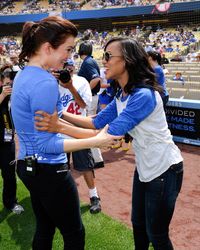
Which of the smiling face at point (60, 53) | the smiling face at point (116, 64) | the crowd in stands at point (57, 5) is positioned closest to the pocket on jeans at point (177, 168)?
the smiling face at point (116, 64)

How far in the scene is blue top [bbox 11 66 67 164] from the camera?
7.00ft

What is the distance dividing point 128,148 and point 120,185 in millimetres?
1896

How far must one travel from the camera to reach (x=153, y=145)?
2486 mm

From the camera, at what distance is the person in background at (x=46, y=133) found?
7.11 ft

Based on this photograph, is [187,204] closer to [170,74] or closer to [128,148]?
[128,148]

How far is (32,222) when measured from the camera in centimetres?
439

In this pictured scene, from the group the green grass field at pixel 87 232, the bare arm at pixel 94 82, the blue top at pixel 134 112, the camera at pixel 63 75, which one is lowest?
the green grass field at pixel 87 232

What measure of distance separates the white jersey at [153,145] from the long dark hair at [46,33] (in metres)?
0.62

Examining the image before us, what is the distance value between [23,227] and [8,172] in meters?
0.68

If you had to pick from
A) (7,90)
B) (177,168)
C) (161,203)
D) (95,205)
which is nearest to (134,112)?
(177,168)

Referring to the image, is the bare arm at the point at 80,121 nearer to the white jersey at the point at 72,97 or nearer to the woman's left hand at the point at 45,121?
the woman's left hand at the point at 45,121

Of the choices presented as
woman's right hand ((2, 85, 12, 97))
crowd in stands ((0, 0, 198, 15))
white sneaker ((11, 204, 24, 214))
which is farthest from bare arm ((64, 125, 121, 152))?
crowd in stands ((0, 0, 198, 15))

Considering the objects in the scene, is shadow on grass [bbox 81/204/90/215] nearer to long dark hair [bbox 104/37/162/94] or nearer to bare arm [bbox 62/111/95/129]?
bare arm [bbox 62/111/95/129]

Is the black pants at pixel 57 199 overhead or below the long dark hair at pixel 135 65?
below
